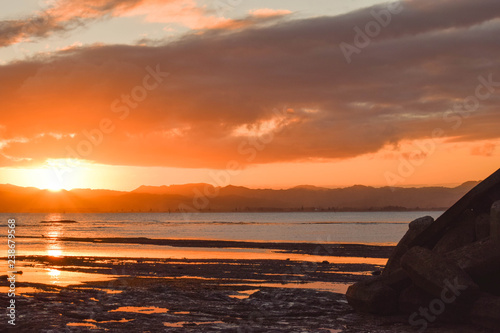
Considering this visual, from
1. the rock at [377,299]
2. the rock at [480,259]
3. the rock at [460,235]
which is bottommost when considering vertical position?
the rock at [377,299]

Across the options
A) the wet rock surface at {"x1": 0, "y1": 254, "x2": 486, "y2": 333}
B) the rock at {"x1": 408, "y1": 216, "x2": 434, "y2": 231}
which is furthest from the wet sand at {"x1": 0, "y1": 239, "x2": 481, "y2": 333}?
the rock at {"x1": 408, "y1": 216, "x2": 434, "y2": 231}

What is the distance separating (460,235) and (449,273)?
3.09 metres

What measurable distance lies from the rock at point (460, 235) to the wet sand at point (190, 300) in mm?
2804

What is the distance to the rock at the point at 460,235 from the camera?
17.3 metres

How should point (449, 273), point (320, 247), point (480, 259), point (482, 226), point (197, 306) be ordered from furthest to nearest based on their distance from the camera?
point (320, 247), point (197, 306), point (482, 226), point (480, 259), point (449, 273)

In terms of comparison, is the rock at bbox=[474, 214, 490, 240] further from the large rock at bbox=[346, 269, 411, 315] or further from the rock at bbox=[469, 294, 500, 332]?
the large rock at bbox=[346, 269, 411, 315]

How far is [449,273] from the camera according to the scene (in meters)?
14.8

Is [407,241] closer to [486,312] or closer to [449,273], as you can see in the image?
[449,273]

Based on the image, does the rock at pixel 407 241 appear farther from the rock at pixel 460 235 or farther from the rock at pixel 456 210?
the rock at pixel 460 235

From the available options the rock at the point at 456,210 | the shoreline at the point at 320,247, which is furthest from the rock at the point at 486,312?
the shoreline at the point at 320,247

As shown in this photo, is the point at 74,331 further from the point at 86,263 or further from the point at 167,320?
the point at 86,263

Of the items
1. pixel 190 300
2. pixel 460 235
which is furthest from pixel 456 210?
pixel 190 300

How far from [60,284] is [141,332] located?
38.3 ft

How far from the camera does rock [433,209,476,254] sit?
1731 cm
